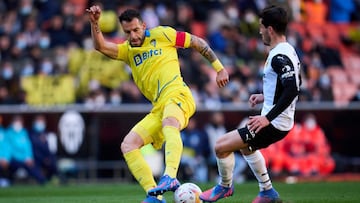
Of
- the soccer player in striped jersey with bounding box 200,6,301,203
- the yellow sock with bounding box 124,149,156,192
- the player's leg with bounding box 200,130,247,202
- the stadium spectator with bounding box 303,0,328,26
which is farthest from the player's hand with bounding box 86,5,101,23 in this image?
the stadium spectator with bounding box 303,0,328,26

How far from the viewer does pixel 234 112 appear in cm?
2341

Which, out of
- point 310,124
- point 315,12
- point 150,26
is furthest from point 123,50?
point 315,12

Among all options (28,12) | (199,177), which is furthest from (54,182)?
(28,12)

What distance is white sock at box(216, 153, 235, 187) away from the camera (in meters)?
10.7

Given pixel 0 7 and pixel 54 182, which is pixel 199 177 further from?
pixel 0 7

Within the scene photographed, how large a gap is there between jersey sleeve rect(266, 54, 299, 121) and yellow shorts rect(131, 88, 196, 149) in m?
1.54

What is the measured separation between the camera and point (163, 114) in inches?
449

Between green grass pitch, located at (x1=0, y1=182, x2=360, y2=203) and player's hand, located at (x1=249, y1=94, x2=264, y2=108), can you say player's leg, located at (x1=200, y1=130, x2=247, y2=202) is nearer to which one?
player's hand, located at (x1=249, y1=94, x2=264, y2=108)

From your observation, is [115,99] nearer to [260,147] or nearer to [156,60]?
[156,60]

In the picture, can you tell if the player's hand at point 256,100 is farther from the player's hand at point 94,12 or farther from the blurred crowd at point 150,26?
the blurred crowd at point 150,26

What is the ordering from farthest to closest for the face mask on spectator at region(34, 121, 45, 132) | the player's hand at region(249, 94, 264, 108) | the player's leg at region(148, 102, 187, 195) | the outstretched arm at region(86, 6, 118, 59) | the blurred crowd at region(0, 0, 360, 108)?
the blurred crowd at region(0, 0, 360, 108) → the face mask on spectator at region(34, 121, 45, 132) → the outstretched arm at region(86, 6, 118, 59) → the player's hand at region(249, 94, 264, 108) → the player's leg at region(148, 102, 187, 195)

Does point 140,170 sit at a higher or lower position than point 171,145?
lower

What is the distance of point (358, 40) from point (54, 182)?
9.93 metres

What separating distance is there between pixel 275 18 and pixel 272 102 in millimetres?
902
